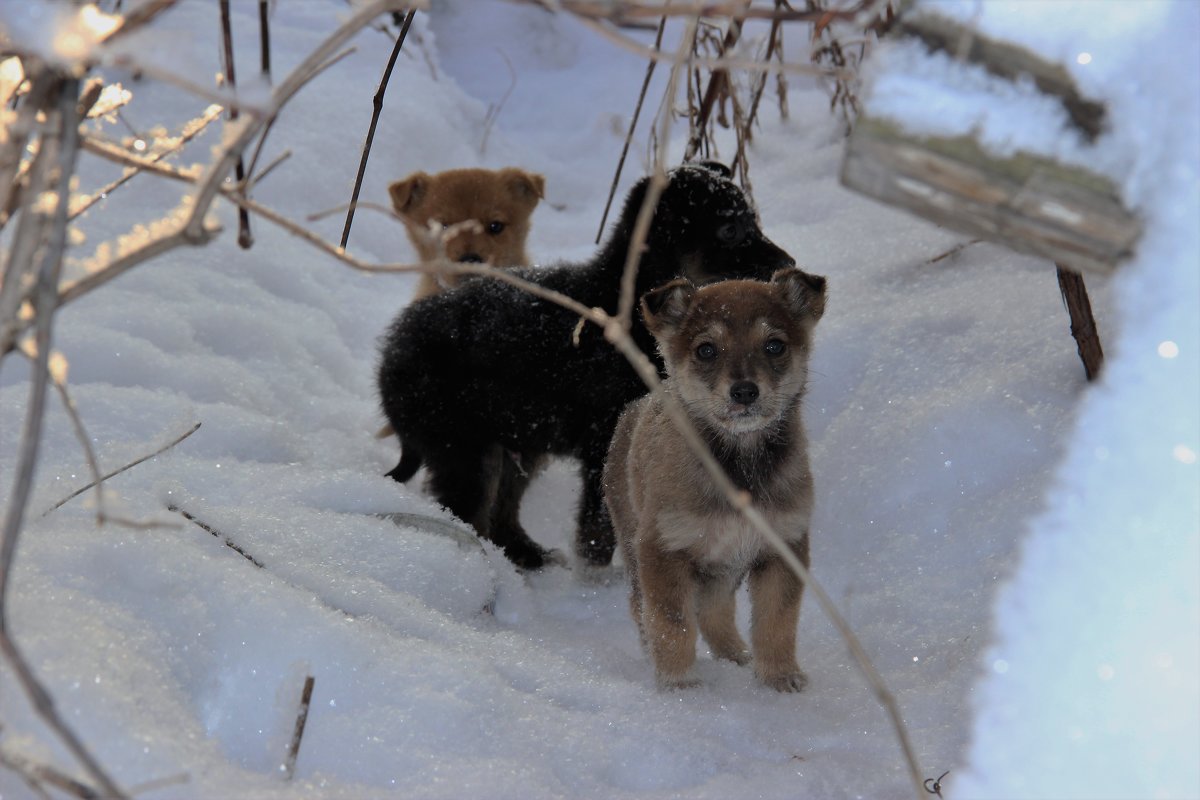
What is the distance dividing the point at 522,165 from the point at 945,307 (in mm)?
3568

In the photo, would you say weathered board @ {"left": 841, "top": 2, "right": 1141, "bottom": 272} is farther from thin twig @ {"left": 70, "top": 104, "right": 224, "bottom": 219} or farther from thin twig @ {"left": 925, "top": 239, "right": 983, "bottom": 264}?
thin twig @ {"left": 925, "top": 239, "right": 983, "bottom": 264}

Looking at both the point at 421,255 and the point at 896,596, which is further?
the point at 421,255

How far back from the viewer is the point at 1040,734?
1.47 metres

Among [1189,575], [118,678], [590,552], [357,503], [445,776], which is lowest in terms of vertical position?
[590,552]

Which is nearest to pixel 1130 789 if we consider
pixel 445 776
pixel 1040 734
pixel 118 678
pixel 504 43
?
pixel 1040 734

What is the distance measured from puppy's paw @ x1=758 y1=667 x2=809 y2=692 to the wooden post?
1.16 metres

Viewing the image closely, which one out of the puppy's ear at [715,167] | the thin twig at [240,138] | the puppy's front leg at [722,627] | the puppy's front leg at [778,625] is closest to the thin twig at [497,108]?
the puppy's ear at [715,167]

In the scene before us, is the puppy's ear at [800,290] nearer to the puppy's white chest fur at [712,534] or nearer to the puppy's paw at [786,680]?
the puppy's white chest fur at [712,534]

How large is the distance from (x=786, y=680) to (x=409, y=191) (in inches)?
133

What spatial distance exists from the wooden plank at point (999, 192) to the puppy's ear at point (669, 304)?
1.61m

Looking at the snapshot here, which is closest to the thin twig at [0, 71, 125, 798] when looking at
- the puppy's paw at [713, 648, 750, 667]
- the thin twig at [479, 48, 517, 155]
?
the puppy's paw at [713, 648, 750, 667]

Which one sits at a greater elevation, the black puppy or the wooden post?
the wooden post

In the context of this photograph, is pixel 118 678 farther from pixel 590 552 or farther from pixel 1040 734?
pixel 590 552

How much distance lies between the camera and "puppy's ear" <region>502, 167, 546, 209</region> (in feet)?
18.6
